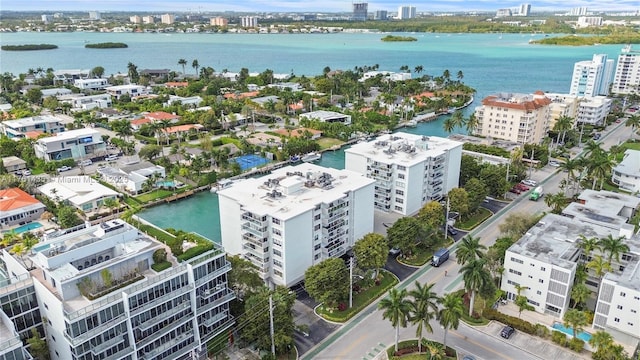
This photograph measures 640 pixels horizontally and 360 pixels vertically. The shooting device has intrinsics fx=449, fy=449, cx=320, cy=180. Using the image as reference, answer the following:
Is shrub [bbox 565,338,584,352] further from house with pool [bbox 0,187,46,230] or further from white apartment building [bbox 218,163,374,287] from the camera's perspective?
house with pool [bbox 0,187,46,230]

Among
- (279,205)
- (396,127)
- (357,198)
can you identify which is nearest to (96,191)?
(279,205)

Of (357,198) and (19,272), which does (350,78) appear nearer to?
(357,198)

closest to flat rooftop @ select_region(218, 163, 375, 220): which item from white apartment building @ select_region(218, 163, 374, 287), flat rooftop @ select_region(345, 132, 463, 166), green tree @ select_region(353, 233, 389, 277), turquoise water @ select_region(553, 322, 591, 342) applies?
white apartment building @ select_region(218, 163, 374, 287)

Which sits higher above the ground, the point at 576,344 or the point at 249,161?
the point at 249,161

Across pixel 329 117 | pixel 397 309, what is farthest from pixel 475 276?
pixel 329 117

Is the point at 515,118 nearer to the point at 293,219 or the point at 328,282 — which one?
the point at 293,219

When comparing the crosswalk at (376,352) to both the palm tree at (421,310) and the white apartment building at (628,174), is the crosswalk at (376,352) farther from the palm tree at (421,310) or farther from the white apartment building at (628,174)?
the white apartment building at (628,174)
